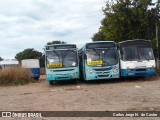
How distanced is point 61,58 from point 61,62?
30 centimetres

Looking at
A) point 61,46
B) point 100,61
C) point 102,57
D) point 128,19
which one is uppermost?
point 128,19

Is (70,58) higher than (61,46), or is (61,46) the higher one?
(61,46)

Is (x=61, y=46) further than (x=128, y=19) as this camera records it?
No

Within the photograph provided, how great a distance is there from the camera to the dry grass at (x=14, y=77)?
2617 cm

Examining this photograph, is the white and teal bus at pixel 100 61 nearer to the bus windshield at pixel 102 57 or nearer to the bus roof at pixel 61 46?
the bus windshield at pixel 102 57

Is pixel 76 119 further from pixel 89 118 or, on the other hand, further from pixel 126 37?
pixel 126 37

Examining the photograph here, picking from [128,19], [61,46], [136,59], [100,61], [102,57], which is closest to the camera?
[100,61]

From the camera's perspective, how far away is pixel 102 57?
22.1m

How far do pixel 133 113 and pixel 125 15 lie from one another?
2244cm

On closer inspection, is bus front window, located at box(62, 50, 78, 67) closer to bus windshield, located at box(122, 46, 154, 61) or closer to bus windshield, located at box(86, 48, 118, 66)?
bus windshield, located at box(86, 48, 118, 66)

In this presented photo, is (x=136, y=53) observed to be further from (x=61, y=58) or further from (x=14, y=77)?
(x=14, y=77)

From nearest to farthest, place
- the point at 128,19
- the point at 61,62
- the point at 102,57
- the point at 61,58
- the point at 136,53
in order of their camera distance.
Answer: the point at 102,57, the point at 61,62, the point at 61,58, the point at 136,53, the point at 128,19

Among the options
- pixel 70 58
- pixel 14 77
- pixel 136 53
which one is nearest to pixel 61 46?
pixel 70 58

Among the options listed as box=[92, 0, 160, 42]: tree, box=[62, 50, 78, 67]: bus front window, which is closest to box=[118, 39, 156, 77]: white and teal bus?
box=[62, 50, 78, 67]: bus front window
